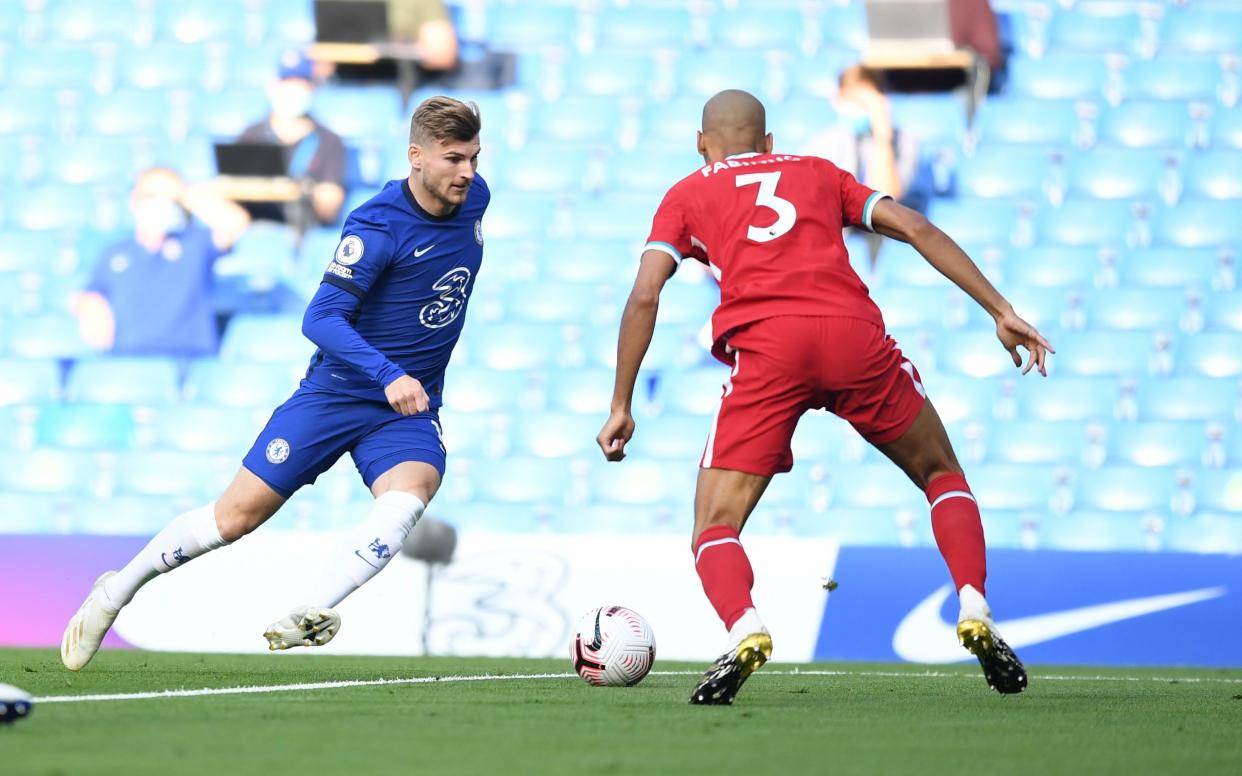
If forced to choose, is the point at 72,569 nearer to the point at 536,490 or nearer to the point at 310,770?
the point at 536,490

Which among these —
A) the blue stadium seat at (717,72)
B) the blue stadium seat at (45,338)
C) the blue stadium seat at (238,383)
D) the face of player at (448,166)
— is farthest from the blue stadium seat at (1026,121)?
the face of player at (448,166)

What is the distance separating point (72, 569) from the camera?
9.55m

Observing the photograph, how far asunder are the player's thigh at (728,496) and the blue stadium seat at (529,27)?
9984mm

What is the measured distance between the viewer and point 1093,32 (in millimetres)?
14195

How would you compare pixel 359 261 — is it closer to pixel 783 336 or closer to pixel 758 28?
pixel 783 336

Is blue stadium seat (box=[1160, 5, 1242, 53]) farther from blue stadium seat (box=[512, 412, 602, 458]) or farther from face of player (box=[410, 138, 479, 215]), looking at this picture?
face of player (box=[410, 138, 479, 215])

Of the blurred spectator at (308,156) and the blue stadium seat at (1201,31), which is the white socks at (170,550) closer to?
the blurred spectator at (308,156)

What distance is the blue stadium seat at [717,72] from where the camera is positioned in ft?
46.1

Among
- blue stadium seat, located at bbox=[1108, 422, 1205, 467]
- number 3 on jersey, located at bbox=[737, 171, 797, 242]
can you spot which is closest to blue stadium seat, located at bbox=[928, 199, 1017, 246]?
blue stadium seat, located at bbox=[1108, 422, 1205, 467]

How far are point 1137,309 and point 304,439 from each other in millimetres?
8535

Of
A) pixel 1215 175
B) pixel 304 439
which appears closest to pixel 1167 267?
pixel 1215 175

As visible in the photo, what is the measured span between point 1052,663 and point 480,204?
483cm

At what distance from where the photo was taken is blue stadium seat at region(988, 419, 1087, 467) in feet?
38.5

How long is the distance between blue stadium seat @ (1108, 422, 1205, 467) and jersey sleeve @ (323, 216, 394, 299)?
761 centimetres
